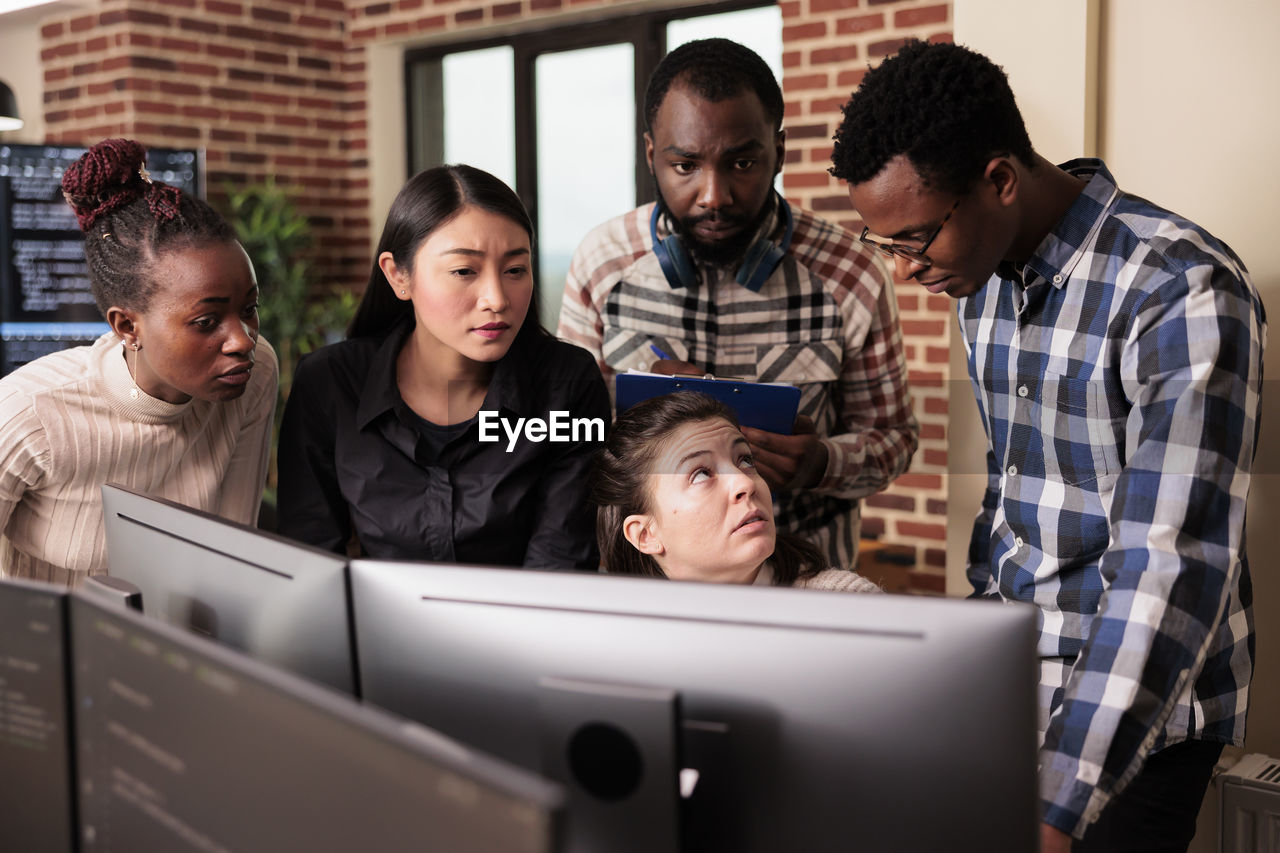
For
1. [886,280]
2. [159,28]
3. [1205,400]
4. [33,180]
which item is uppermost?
[159,28]

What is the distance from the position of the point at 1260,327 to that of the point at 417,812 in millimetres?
995

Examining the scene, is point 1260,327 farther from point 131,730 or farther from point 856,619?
point 131,730

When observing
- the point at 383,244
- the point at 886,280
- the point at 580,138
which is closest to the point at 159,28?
the point at 580,138

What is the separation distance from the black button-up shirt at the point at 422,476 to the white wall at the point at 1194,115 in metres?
1.03

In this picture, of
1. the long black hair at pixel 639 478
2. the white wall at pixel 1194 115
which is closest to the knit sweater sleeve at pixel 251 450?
the long black hair at pixel 639 478

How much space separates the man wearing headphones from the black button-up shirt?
29cm

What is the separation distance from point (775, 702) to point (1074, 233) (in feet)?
2.50

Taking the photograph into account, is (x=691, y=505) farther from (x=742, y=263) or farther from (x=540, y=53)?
(x=540, y=53)

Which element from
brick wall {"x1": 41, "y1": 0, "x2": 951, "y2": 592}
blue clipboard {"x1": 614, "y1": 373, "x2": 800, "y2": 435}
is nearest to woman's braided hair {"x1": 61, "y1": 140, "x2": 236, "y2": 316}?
blue clipboard {"x1": 614, "y1": 373, "x2": 800, "y2": 435}

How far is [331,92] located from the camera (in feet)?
15.9

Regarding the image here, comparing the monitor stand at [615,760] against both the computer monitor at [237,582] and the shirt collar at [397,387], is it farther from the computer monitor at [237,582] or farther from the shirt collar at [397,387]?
the shirt collar at [397,387]

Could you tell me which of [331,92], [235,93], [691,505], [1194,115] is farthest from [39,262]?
[1194,115]

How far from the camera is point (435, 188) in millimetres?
1603

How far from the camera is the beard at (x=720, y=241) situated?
179cm
